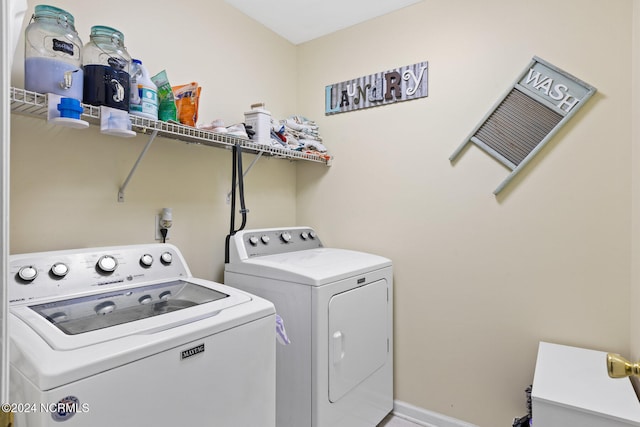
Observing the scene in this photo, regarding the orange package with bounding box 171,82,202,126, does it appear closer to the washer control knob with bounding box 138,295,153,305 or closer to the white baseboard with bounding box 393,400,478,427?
the washer control knob with bounding box 138,295,153,305

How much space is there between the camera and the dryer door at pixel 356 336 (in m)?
1.70

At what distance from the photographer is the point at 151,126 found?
57.7 inches

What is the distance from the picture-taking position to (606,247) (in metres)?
1.64

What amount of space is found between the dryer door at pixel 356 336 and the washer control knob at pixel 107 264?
98 centimetres

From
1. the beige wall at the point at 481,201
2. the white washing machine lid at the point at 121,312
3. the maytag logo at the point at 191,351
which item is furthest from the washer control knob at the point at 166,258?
the beige wall at the point at 481,201

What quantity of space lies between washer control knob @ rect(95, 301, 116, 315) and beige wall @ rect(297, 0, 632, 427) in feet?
5.20

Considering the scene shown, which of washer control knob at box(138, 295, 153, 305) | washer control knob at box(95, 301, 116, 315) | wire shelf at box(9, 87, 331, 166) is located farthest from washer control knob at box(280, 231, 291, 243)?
washer control knob at box(95, 301, 116, 315)

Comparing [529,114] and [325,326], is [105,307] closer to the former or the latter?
[325,326]

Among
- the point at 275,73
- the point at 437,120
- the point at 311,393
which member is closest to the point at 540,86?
the point at 437,120

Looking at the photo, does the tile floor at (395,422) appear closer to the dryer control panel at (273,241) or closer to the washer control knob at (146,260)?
the dryer control panel at (273,241)

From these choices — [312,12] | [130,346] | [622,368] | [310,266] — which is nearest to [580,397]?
[622,368]

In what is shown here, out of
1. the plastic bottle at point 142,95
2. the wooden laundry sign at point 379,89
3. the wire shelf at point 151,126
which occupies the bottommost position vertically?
the wire shelf at point 151,126

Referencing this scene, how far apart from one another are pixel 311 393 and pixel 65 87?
5.33 ft

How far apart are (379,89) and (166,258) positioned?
1.71 metres
